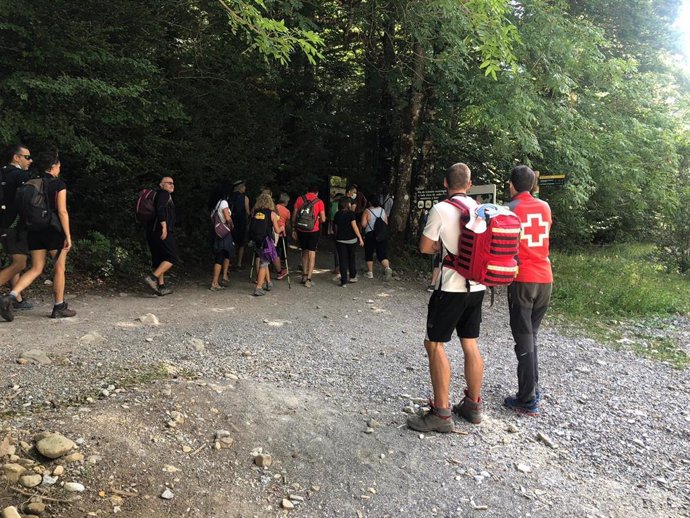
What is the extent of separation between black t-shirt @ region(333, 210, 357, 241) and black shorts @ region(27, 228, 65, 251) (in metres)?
4.89

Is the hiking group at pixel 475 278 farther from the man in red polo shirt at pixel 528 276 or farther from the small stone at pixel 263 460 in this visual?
the small stone at pixel 263 460

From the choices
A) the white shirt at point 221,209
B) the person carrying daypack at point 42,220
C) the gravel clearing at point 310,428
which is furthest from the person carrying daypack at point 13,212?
the white shirt at point 221,209

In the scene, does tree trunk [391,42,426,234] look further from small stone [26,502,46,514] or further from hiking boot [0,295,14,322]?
small stone [26,502,46,514]

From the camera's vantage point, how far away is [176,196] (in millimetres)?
10953

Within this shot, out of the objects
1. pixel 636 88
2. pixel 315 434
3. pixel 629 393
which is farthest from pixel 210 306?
pixel 636 88

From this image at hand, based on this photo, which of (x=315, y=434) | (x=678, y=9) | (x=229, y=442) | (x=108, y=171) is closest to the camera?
(x=229, y=442)

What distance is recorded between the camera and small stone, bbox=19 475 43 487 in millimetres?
2803

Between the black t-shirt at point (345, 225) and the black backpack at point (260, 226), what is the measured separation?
5.56 ft

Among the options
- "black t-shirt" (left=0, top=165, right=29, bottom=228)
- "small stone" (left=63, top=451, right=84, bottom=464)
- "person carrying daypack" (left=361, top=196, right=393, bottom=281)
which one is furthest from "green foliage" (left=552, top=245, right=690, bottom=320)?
"black t-shirt" (left=0, top=165, right=29, bottom=228)

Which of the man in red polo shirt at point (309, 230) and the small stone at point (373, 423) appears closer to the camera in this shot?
the small stone at point (373, 423)

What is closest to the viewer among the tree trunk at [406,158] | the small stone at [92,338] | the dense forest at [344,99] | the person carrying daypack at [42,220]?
the small stone at [92,338]

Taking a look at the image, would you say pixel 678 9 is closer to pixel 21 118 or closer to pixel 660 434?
pixel 660 434

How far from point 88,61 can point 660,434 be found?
8746 mm

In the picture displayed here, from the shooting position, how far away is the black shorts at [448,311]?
3.85 meters
